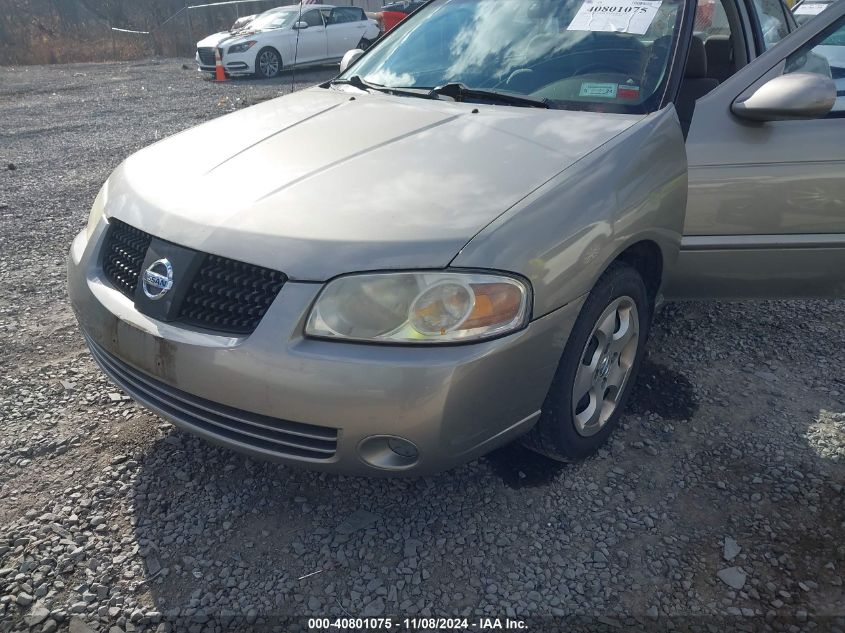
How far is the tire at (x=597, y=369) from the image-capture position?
228cm

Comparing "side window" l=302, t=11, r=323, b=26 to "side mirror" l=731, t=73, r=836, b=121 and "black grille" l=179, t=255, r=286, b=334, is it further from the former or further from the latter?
"black grille" l=179, t=255, r=286, b=334

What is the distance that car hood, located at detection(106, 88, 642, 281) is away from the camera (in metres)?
1.98

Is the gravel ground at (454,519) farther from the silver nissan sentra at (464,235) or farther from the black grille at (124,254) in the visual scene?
the black grille at (124,254)

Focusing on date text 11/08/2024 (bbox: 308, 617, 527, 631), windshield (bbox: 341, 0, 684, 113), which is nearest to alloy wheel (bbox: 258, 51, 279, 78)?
windshield (bbox: 341, 0, 684, 113)

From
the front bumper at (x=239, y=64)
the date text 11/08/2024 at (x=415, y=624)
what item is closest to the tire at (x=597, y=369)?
the date text 11/08/2024 at (x=415, y=624)

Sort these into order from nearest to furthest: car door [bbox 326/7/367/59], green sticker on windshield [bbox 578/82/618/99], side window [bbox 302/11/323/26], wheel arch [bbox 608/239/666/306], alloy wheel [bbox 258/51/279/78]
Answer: wheel arch [bbox 608/239/666/306] < green sticker on windshield [bbox 578/82/618/99] < alloy wheel [bbox 258/51/279/78] < side window [bbox 302/11/323/26] < car door [bbox 326/7/367/59]

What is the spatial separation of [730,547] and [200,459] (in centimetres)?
187

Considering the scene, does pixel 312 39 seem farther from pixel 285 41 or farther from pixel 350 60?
pixel 350 60

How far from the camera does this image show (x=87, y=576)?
212 cm

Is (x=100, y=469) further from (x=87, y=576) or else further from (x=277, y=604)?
(x=277, y=604)

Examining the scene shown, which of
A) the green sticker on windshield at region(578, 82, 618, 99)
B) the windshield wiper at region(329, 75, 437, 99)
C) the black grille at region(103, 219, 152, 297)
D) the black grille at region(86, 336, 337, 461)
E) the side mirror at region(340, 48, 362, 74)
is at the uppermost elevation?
the green sticker on windshield at region(578, 82, 618, 99)

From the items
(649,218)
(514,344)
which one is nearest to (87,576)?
(514,344)

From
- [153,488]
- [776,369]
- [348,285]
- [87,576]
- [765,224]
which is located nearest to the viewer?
[348,285]

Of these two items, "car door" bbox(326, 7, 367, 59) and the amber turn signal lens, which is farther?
"car door" bbox(326, 7, 367, 59)
